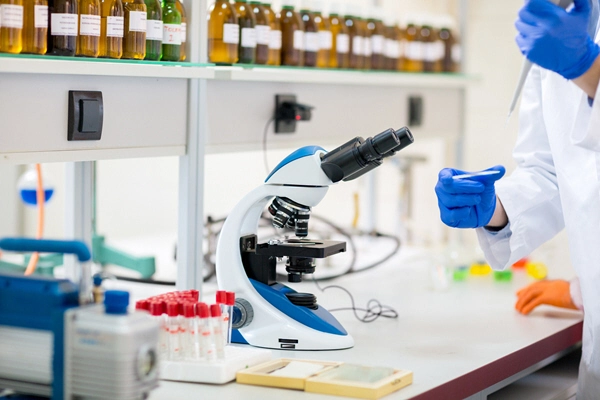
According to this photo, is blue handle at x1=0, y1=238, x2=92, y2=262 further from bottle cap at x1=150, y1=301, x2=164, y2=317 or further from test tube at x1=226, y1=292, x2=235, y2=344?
test tube at x1=226, y1=292, x2=235, y2=344

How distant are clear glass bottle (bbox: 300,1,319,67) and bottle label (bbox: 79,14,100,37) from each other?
686mm

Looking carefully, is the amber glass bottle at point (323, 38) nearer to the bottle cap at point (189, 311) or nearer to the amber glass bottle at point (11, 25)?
the amber glass bottle at point (11, 25)

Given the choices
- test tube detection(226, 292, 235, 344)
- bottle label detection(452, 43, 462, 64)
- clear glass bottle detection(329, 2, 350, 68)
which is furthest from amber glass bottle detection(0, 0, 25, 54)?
bottle label detection(452, 43, 462, 64)

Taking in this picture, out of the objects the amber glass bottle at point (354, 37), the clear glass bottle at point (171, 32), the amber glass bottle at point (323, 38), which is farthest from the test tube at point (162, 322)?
the amber glass bottle at point (354, 37)

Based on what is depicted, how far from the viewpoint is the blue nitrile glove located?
132cm

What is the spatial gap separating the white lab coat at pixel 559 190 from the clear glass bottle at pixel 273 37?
59 cm

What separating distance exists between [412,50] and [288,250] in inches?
49.8

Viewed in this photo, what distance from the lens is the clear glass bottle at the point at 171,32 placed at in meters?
1.72

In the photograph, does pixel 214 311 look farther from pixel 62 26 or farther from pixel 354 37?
pixel 354 37

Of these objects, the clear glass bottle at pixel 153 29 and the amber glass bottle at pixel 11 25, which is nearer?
the amber glass bottle at pixel 11 25

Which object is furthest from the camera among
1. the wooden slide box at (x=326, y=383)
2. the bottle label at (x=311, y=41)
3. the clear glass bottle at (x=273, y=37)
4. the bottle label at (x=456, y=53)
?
the bottle label at (x=456, y=53)

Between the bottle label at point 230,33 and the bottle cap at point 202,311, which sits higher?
the bottle label at point 230,33

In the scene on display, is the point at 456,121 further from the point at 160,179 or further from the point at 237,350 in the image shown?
the point at 237,350

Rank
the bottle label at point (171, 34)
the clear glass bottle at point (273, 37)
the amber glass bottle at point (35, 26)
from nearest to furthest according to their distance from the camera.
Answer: the amber glass bottle at point (35, 26)
the bottle label at point (171, 34)
the clear glass bottle at point (273, 37)
